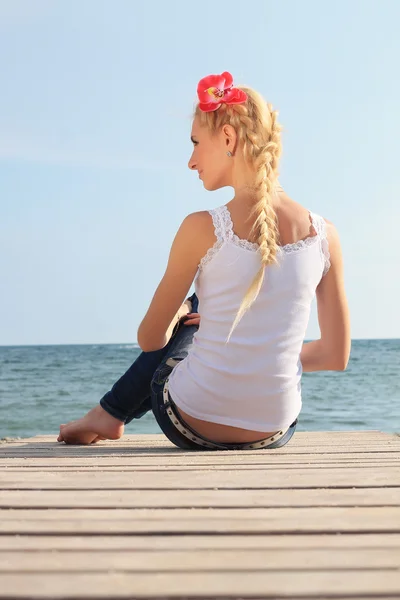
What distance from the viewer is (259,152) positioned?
8.43ft

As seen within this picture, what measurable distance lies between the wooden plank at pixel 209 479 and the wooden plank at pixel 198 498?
0.19 feet

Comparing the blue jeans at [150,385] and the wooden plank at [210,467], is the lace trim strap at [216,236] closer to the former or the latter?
the blue jeans at [150,385]

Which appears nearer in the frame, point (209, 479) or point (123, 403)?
point (209, 479)

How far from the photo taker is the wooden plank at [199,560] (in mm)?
1285

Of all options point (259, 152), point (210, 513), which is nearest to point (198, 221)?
point (259, 152)

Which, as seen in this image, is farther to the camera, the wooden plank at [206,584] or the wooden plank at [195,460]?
the wooden plank at [195,460]

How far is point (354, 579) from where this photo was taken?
1230 millimetres

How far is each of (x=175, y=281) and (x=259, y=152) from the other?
0.50 metres

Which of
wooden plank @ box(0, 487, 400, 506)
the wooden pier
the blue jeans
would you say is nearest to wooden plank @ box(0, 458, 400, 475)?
the wooden pier

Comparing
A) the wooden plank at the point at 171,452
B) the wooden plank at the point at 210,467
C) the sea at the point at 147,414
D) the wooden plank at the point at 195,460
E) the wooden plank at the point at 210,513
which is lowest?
the sea at the point at 147,414

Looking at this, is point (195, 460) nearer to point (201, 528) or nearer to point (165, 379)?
point (165, 379)

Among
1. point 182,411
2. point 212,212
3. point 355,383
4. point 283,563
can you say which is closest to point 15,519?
point 283,563

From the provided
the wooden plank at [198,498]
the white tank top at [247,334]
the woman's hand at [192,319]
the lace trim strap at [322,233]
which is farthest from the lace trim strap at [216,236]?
the wooden plank at [198,498]

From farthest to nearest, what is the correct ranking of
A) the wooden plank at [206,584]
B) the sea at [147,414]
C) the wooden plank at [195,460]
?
the sea at [147,414]
the wooden plank at [195,460]
the wooden plank at [206,584]
